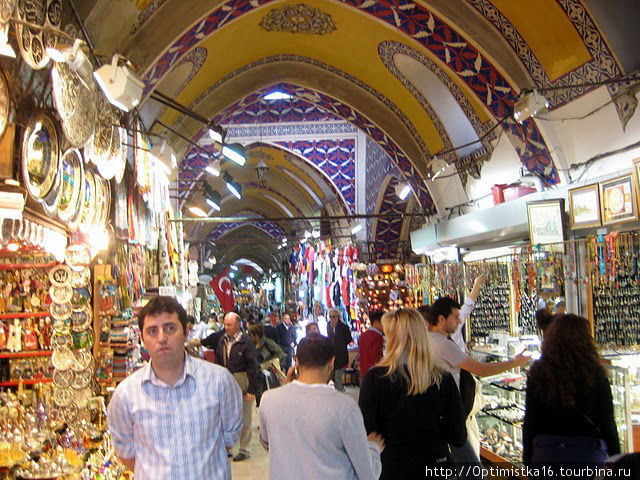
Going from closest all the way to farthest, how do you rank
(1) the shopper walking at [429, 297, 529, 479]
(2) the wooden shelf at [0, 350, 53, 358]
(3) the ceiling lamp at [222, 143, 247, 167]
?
(1) the shopper walking at [429, 297, 529, 479] < (2) the wooden shelf at [0, 350, 53, 358] < (3) the ceiling lamp at [222, 143, 247, 167]

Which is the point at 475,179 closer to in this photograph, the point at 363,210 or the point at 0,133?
the point at 363,210

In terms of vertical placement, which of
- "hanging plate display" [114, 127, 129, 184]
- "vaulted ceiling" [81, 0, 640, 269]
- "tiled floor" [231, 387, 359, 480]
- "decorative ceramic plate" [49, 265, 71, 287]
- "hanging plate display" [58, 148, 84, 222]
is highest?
"vaulted ceiling" [81, 0, 640, 269]

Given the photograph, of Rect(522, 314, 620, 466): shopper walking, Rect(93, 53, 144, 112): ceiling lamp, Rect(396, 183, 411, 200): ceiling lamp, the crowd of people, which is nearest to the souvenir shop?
Rect(93, 53, 144, 112): ceiling lamp

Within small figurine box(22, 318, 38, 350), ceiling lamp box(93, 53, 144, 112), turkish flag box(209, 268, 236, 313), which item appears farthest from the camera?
turkish flag box(209, 268, 236, 313)

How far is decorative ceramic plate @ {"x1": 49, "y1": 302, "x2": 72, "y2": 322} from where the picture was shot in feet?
15.6

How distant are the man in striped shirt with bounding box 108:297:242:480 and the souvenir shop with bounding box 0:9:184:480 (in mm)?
1226

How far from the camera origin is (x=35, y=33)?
309cm

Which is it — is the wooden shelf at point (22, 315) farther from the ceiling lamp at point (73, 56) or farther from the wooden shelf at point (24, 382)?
the ceiling lamp at point (73, 56)

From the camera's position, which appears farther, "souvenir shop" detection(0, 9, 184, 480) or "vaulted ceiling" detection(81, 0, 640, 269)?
"vaulted ceiling" detection(81, 0, 640, 269)

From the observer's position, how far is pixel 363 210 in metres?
13.8

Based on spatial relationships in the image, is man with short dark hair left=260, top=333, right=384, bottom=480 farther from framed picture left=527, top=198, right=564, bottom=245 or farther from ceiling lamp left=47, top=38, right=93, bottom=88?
framed picture left=527, top=198, right=564, bottom=245

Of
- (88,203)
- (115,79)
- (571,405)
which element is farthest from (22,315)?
(571,405)

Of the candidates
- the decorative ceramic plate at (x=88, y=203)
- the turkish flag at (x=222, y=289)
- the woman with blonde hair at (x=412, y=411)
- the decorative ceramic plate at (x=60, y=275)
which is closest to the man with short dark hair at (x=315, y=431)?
the woman with blonde hair at (x=412, y=411)

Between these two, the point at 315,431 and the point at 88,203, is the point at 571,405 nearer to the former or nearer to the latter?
the point at 315,431
